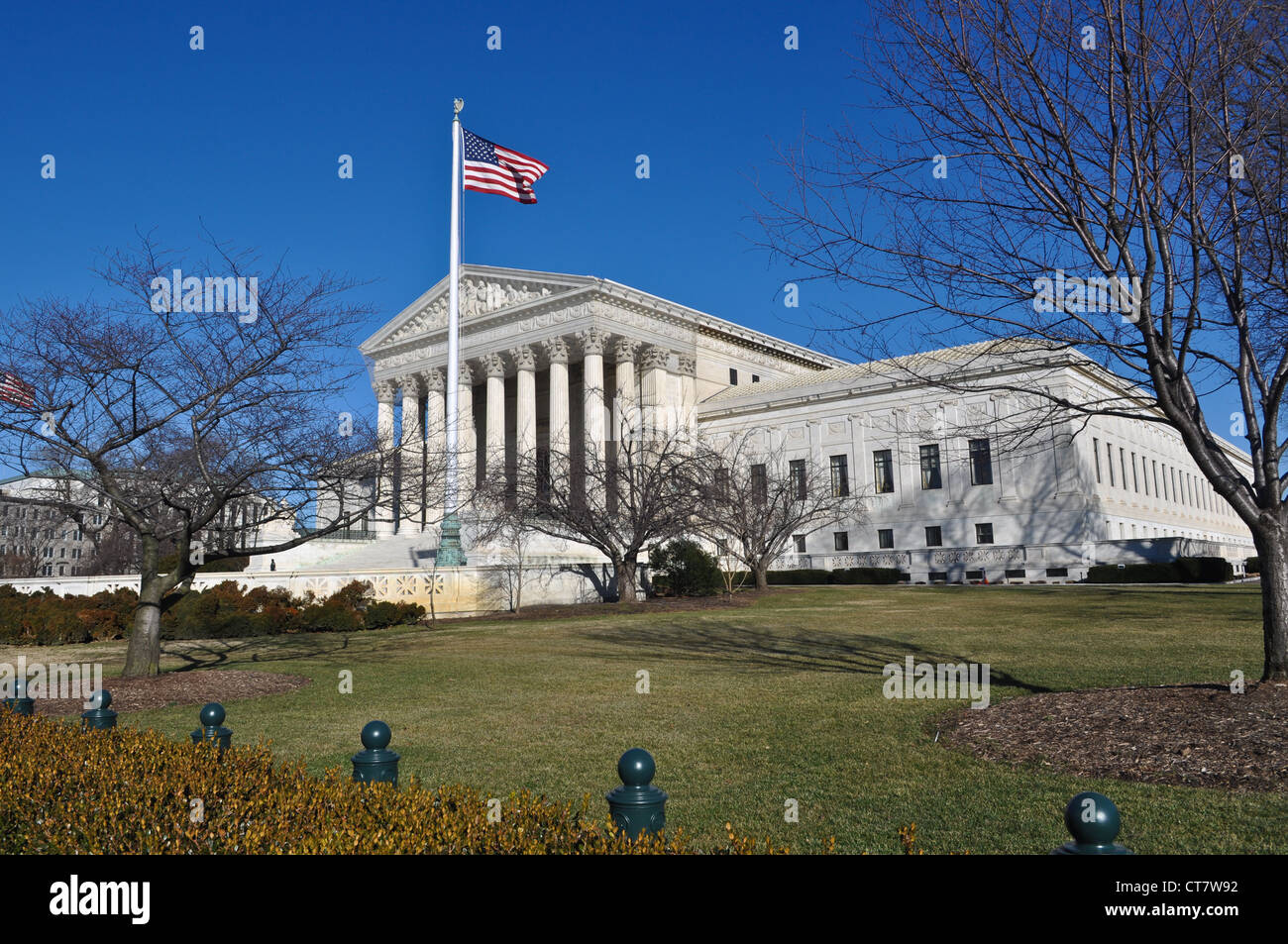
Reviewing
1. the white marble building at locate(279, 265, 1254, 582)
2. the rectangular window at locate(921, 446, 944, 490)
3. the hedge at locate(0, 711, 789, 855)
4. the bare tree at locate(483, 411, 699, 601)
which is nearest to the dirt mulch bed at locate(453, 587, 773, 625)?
the bare tree at locate(483, 411, 699, 601)

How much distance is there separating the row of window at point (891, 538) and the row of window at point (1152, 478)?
22.3ft

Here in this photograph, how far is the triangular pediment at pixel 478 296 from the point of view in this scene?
2324 inches

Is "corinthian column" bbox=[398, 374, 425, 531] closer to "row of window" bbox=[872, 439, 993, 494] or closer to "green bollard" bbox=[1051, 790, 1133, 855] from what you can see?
"green bollard" bbox=[1051, 790, 1133, 855]

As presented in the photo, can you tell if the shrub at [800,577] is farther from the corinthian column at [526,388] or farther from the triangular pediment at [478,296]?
the triangular pediment at [478,296]

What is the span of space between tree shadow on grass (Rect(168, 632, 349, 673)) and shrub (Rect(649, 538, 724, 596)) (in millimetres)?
15394

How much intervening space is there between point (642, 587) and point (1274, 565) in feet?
107

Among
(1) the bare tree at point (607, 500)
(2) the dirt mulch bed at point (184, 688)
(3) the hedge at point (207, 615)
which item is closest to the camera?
(2) the dirt mulch bed at point (184, 688)

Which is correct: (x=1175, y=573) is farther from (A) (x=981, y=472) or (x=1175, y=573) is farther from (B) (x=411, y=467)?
(B) (x=411, y=467)

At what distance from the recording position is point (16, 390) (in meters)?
13.2

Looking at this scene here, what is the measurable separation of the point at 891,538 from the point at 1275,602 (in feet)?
160

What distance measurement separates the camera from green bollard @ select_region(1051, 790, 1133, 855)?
10.2 feet

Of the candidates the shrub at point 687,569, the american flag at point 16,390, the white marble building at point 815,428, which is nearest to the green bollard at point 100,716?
the american flag at point 16,390
